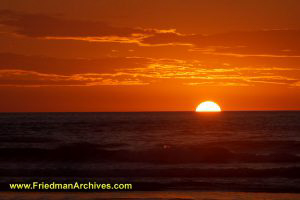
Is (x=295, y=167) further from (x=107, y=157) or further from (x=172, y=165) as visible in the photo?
(x=107, y=157)

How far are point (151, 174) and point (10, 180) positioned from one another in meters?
8.75

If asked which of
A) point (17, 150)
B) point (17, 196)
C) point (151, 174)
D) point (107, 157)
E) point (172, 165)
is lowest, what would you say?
point (17, 196)

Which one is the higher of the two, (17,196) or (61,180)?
(61,180)

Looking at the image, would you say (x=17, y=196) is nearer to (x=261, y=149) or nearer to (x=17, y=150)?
(x=17, y=150)

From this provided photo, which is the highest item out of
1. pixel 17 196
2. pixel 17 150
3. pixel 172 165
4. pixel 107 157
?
pixel 17 150

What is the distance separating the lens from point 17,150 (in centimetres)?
4294

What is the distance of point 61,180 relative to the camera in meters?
25.1

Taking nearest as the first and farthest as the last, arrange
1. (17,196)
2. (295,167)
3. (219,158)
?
1. (17,196)
2. (295,167)
3. (219,158)

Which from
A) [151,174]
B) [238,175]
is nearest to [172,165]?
[151,174]

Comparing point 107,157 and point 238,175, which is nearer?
point 238,175

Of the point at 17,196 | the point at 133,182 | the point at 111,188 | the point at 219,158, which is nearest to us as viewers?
the point at 17,196

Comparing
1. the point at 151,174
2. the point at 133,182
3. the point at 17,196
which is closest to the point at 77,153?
the point at 151,174

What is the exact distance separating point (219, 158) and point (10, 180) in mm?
18225

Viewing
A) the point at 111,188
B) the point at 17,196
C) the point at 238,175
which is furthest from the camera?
the point at 238,175
